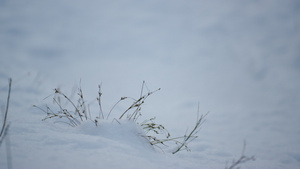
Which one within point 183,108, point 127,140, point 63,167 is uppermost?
point 183,108

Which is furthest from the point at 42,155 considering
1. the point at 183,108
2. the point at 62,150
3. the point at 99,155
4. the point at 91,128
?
the point at 183,108

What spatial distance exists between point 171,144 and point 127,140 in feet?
3.30

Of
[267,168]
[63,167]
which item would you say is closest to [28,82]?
[63,167]

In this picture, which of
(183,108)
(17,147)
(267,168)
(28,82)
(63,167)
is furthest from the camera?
(183,108)

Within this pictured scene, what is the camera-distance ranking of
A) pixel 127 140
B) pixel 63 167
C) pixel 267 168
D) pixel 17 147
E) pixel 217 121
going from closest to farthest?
1. pixel 63 167
2. pixel 17 147
3. pixel 127 140
4. pixel 267 168
5. pixel 217 121

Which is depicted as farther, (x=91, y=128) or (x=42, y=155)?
(x=91, y=128)

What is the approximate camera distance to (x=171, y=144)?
2133 mm

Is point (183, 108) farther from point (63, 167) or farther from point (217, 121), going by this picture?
point (63, 167)

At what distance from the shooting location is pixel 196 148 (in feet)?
6.59

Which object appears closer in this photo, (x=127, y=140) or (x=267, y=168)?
(x=127, y=140)

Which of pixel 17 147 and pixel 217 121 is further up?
pixel 217 121

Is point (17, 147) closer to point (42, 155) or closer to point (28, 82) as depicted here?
point (42, 155)

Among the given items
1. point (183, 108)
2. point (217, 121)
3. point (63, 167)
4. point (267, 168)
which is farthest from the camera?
point (183, 108)

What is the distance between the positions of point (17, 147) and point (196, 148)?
1.60 meters
